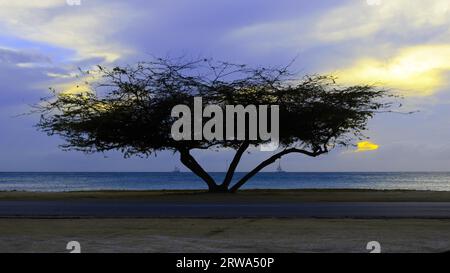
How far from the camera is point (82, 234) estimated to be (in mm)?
14016

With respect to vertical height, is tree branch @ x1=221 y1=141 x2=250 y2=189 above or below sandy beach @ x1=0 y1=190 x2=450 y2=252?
above

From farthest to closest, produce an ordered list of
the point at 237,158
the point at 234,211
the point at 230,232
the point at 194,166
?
1. the point at 194,166
2. the point at 237,158
3. the point at 234,211
4. the point at 230,232

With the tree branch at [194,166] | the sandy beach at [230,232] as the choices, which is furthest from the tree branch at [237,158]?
the sandy beach at [230,232]

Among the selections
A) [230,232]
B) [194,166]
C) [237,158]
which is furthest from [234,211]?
[194,166]

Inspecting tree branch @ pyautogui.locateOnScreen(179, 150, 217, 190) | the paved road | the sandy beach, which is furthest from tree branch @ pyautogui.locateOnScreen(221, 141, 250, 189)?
the sandy beach

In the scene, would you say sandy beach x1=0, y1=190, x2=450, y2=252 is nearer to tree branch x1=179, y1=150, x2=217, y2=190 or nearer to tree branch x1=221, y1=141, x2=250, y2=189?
tree branch x1=221, y1=141, x2=250, y2=189

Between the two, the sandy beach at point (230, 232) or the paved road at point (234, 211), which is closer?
the sandy beach at point (230, 232)

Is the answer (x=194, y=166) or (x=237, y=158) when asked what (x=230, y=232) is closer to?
(x=237, y=158)

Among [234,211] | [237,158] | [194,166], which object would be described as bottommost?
[234,211]

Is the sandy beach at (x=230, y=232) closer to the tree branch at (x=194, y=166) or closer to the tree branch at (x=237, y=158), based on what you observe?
the tree branch at (x=237, y=158)

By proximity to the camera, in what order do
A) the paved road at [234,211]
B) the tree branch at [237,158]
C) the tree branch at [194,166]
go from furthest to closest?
1. the tree branch at [194,166]
2. the tree branch at [237,158]
3. the paved road at [234,211]

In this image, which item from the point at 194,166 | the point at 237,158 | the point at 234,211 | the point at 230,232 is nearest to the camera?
the point at 230,232

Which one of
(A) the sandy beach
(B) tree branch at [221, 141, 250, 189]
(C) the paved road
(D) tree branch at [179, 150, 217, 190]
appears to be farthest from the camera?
(D) tree branch at [179, 150, 217, 190]

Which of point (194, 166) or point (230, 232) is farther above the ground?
point (194, 166)
